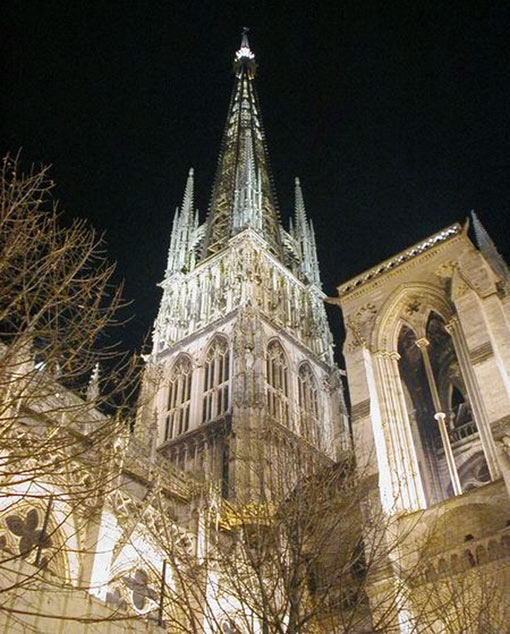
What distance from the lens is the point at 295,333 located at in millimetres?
43750

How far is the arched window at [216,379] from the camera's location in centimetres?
3816

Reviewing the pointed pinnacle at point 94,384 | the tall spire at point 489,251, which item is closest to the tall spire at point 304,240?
the tall spire at point 489,251

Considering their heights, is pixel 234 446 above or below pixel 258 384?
below

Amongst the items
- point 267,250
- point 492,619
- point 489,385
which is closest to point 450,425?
point 489,385

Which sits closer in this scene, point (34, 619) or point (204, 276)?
point (34, 619)

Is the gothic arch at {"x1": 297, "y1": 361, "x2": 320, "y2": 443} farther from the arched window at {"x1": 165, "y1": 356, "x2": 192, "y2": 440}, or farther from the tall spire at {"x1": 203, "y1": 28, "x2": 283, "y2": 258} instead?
the tall spire at {"x1": 203, "y1": 28, "x2": 283, "y2": 258}

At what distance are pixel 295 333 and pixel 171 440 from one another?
11.5 metres

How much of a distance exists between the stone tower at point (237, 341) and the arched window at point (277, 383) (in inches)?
2.8

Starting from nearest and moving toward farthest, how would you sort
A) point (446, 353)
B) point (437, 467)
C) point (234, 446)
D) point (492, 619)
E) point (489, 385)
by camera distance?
point (492, 619) → point (489, 385) → point (437, 467) → point (446, 353) → point (234, 446)

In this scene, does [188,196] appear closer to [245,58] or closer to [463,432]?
[245,58]

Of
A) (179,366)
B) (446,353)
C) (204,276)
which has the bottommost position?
(446,353)

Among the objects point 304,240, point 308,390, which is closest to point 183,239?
point 304,240

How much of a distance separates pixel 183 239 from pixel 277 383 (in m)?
17.6

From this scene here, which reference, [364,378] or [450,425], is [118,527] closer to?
[364,378]
